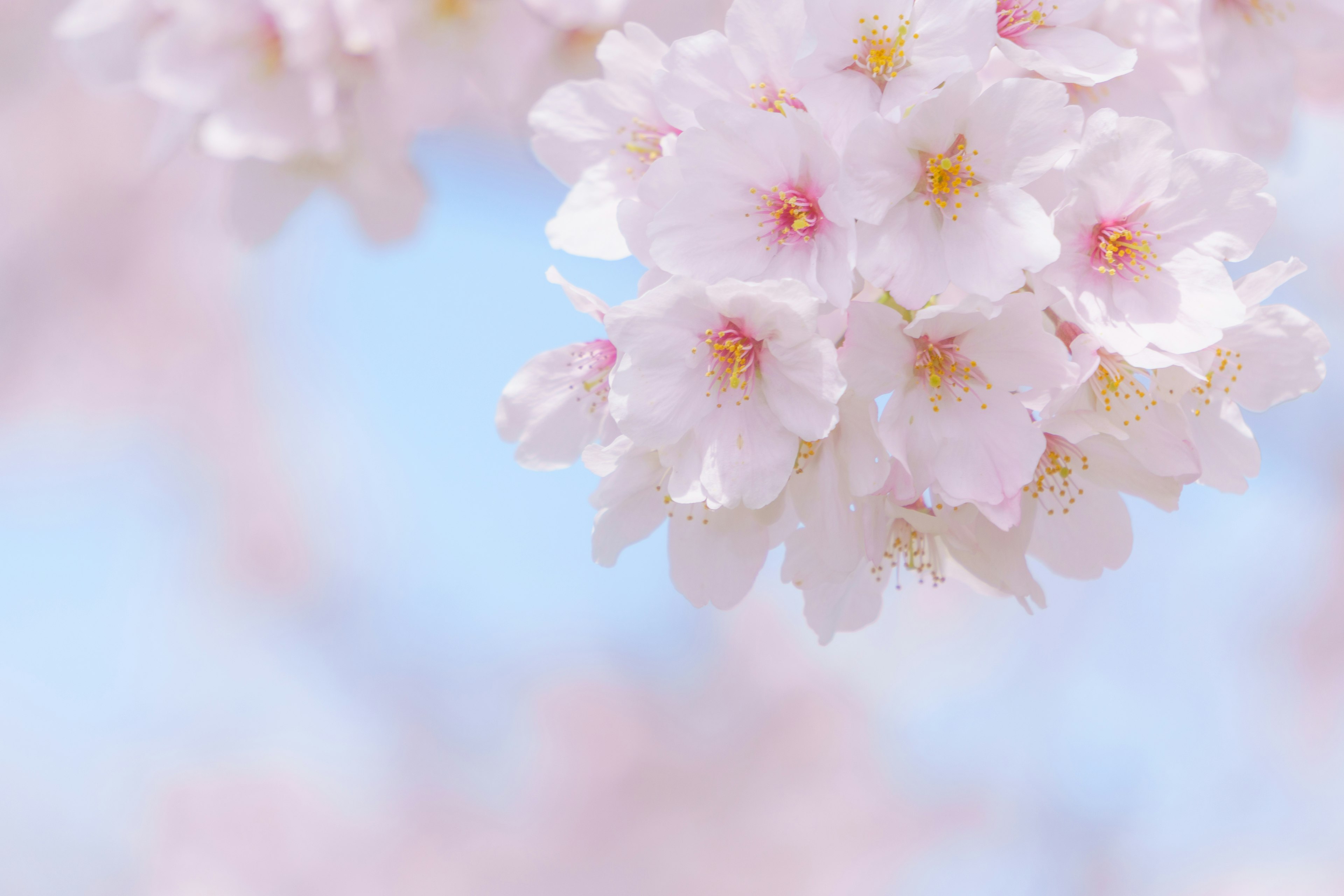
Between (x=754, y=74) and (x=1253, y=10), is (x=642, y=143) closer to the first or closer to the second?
(x=754, y=74)

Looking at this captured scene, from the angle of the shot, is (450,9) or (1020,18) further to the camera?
(450,9)

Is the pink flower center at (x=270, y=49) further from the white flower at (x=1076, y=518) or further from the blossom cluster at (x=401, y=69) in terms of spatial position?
the white flower at (x=1076, y=518)

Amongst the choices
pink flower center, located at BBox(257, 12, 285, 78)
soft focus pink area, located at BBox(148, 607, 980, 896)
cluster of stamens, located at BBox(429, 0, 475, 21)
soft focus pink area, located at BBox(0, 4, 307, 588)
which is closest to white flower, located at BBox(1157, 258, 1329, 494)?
cluster of stamens, located at BBox(429, 0, 475, 21)

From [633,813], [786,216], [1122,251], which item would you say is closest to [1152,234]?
[1122,251]

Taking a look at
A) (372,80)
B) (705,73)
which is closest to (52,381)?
(372,80)

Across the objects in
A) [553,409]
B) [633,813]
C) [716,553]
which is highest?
[553,409]

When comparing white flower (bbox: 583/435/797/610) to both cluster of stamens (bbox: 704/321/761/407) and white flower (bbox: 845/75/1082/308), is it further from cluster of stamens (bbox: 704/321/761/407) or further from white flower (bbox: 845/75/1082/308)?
white flower (bbox: 845/75/1082/308)

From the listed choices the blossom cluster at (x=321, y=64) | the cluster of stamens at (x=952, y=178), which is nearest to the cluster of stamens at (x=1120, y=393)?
the cluster of stamens at (x=952, y=178)
